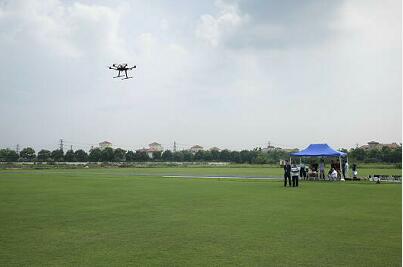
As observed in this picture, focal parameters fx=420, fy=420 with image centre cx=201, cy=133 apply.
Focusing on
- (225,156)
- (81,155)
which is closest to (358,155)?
(225,156)

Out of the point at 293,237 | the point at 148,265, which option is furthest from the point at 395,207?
Answer: the point at 148,265

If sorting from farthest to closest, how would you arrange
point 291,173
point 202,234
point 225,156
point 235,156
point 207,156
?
point 207,156 < point 225,156 < point 235,156 < point 291,173 < point 202,234

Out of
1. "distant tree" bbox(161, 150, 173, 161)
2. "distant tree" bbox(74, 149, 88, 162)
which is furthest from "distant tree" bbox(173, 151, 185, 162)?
"distant tree" bbox(74, 149, 88, 162)

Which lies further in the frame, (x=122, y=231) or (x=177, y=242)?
(x=122, y=231)

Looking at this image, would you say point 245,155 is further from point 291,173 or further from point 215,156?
point 291,173

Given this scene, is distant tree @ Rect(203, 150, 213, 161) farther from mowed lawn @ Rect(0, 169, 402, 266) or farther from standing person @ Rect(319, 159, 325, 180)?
mowed lawn @ Rect(0, 169, 402, 266)

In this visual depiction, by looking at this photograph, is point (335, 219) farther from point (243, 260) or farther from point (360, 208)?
point (243, 260)
